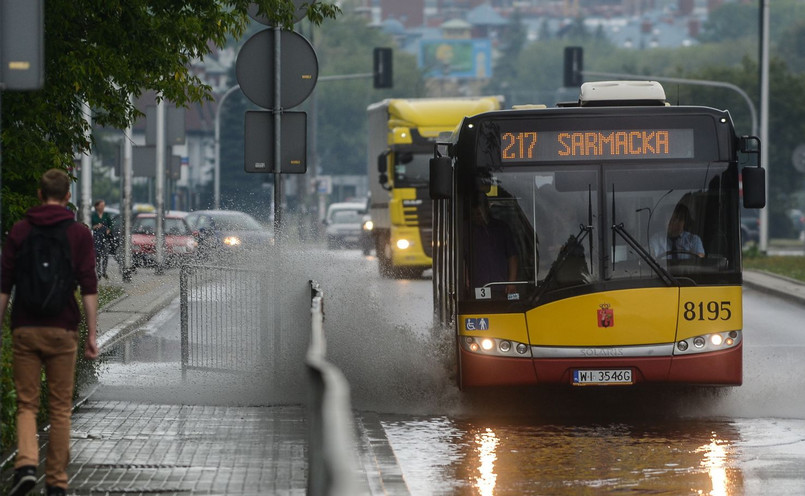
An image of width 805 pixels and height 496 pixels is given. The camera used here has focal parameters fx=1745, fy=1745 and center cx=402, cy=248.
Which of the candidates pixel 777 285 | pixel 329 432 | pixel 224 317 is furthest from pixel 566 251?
pixel 777 285

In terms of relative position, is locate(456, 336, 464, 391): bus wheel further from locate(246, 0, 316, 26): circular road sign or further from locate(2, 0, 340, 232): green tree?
locate(246, 0, 316, 26): circular road sign

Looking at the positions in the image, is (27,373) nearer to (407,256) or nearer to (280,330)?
(280,330)

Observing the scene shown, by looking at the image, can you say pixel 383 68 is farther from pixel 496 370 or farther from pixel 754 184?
pixel 496 370

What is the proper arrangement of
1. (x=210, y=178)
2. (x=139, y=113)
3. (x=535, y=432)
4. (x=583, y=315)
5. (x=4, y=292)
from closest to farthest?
(x=4, y=292)
(x=535, y=432)
(x=583, y=315)
(x=139, y=113)
(x=210, y=178)

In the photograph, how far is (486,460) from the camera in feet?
34.4

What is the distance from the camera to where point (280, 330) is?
1412cm

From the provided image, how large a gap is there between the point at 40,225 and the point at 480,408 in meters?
5.71

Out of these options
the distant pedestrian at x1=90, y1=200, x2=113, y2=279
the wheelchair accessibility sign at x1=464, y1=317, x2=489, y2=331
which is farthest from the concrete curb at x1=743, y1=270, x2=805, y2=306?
the wheelchair accessibility sign at x1=464, y1=317, x2=489, y2=331

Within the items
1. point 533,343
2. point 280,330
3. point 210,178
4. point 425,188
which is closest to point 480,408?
point 533,343

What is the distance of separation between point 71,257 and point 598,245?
534 cm

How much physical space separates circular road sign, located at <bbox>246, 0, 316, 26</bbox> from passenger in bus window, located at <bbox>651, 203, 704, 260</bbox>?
3543mm

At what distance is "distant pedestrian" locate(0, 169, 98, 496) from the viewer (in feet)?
27.7

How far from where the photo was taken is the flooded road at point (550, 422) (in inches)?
383

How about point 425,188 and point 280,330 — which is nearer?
point 280,330
